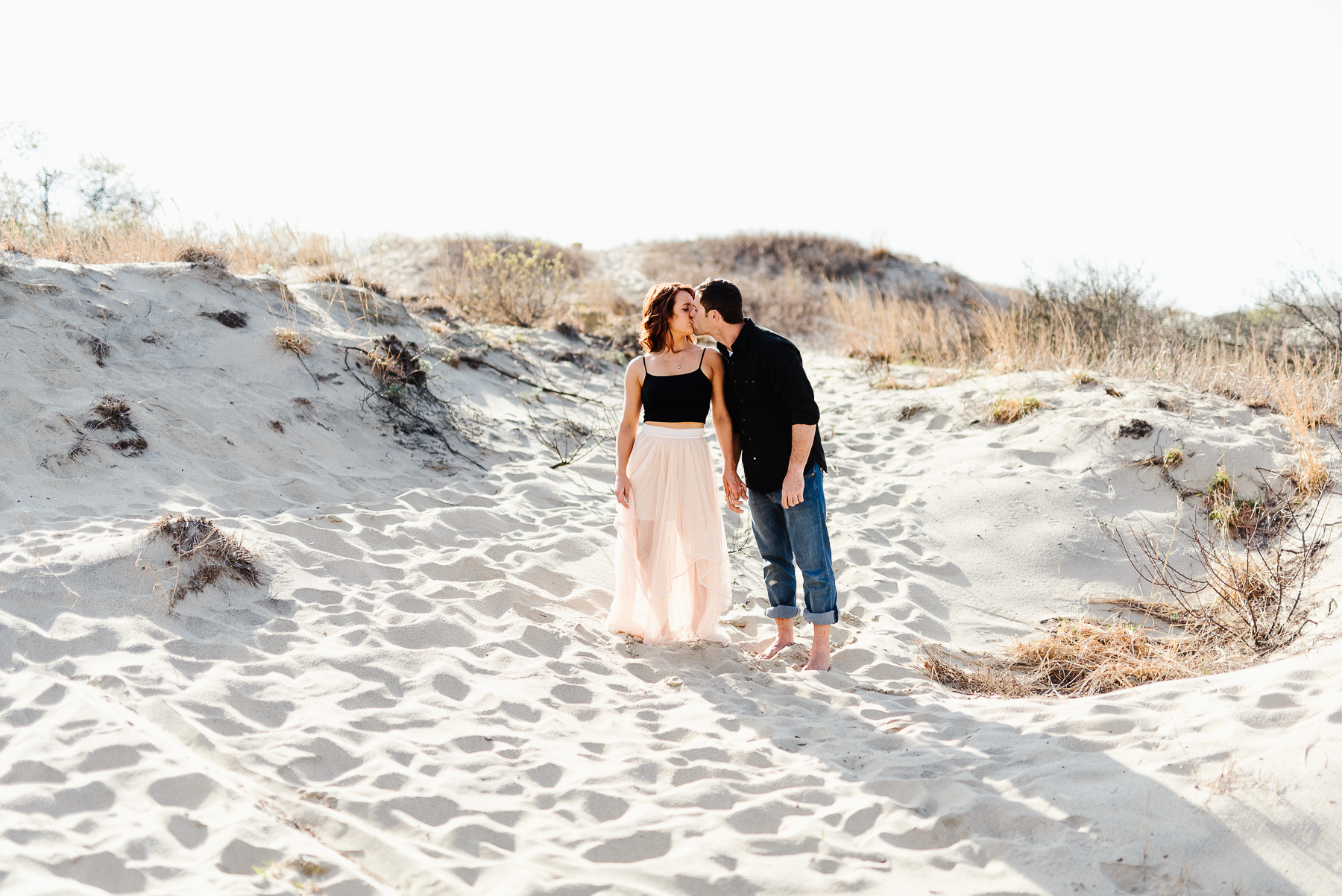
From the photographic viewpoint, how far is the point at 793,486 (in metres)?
4.16

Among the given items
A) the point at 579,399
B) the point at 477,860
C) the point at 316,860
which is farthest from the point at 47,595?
the point at 579,399

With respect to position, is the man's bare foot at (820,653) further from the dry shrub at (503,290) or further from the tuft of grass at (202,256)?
the dry shrub at (503,290)

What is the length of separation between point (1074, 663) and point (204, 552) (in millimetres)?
4444

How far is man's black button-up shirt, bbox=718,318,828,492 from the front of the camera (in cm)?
411

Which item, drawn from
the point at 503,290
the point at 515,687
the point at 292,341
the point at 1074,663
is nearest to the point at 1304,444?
the point at 1074,663

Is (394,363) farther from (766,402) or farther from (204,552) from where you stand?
(766,402)

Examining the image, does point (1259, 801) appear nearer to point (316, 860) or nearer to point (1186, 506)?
point (316, 860)

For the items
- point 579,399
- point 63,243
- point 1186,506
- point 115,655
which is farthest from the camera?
point 579,399

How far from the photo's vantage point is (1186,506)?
6.45 meters

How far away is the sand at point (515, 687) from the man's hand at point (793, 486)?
923 millimetres

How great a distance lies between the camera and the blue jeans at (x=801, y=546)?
170 inches

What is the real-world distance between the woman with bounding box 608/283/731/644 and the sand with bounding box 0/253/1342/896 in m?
0.24

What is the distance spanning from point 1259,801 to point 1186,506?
4.26 metres

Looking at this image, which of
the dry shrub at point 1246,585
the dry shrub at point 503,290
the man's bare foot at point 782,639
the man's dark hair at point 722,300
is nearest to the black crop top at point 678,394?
the man's dark hair at point 722,300
